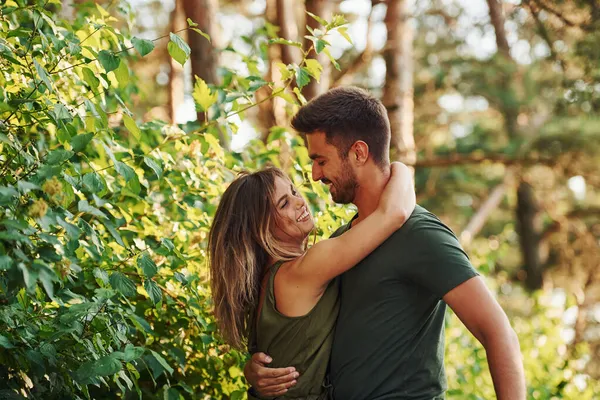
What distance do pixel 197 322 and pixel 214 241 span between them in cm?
49

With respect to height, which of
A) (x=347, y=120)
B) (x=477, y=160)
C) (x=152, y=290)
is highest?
(x=347, y=120)

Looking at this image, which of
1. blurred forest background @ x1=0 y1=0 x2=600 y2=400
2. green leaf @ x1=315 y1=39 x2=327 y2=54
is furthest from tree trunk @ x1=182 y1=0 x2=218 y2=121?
green leaf @ x1=315 y1=39 x2=327 y2=54

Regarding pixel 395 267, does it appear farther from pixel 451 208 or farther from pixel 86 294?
pixel 451 208

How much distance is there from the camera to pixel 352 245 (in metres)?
2.57

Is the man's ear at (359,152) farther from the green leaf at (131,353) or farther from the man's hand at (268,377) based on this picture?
the green leaf at (131,353)

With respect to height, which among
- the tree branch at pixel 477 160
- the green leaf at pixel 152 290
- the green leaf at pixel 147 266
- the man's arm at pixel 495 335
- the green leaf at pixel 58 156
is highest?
the green leaf at pixel 58 156

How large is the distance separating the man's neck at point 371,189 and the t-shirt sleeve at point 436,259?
0.30 meters

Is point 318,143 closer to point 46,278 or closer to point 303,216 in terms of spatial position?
point 303,216

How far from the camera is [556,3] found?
7.63m

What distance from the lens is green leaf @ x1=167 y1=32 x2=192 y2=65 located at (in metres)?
2.65

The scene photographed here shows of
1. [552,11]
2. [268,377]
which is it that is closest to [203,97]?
[268,377]

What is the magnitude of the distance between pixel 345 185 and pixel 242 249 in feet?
1.48

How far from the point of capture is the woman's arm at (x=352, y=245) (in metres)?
2.58

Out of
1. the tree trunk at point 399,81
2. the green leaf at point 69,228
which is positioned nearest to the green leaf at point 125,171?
the green leaf at point 69,228
